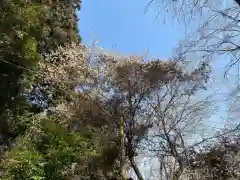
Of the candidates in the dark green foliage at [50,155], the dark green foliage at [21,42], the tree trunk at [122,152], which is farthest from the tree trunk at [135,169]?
the dark green foliage at [21,42]

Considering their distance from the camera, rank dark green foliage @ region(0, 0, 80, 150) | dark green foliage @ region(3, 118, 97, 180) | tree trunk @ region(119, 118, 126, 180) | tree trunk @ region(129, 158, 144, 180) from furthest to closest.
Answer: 1. dark green foliage @ region(0, 0, 80, 150)
2. tree trunk @ region(129, 158, 144, 180)
3. tree trunk @ region(119, 118, 126, 180)
4. dark green foliage @ region(3, 118, 97, 180)

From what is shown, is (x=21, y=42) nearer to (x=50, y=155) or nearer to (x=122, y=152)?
(x=50, y=155)

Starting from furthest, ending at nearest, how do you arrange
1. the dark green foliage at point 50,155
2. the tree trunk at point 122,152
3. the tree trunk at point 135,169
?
the tree trunk at point 135,169
the tree trunk at point 122,152
the dark green foliage at point 50,155

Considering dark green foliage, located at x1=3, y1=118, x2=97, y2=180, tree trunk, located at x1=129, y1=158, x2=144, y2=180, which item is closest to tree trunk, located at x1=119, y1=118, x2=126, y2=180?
tree trunk, located at x1=129, y1=158, x2=144, y2=180

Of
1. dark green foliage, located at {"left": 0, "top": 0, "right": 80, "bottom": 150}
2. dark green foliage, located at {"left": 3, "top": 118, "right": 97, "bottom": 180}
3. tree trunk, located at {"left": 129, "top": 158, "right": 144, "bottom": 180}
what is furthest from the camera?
dark green foliage, located at {"left": 0, "top": 0, "right": 80, "bottom": 150}

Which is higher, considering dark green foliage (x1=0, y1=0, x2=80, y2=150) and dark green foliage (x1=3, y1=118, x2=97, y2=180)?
dark green foliage (x1=0, y1=0, x2=80, y2=150)

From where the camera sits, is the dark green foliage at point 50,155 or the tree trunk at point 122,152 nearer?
the dark green foliage at point 50,155

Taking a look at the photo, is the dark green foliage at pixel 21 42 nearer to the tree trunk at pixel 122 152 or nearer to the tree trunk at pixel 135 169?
the tree trunk at pixel 122 152

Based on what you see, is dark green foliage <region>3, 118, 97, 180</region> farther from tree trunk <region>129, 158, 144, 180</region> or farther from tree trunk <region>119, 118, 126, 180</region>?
tree trunk <region>129, 158, 144, 180</region>

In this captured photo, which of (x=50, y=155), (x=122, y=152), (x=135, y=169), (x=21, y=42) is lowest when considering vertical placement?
(x=50, y=155)

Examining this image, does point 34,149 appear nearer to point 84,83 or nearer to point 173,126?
point 84,83

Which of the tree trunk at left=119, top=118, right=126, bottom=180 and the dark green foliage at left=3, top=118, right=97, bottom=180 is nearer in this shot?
the dark green foliage at left=3, top=118, right=97, bottom=180

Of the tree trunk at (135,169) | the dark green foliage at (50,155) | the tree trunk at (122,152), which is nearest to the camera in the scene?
the dark green foliage at (50,155)

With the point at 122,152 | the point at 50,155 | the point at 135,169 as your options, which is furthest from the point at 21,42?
the point at 135,169
